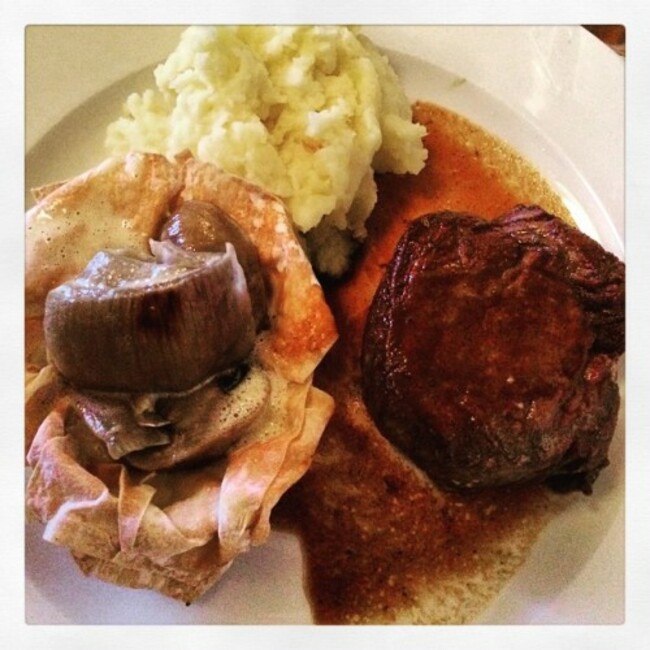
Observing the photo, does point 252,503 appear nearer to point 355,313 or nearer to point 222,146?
point 355,313

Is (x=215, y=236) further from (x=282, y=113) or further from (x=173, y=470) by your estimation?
(x=173, y=470)

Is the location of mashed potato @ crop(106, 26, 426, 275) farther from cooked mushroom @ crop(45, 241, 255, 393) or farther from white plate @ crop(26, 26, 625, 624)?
cooked mushroom @ crop(45, 241, 255, 393)

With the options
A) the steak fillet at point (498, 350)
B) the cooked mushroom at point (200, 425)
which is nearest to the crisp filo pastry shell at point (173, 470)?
the cooked mushroom at point (200, 425)

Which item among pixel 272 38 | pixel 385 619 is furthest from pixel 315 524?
pixel 272 38

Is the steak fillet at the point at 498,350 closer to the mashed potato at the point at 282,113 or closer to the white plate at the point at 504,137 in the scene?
the white plate at the point at 504,137

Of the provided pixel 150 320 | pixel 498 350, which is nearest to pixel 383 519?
pixel 498 350

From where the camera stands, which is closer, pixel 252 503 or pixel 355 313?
pixel 252 503
